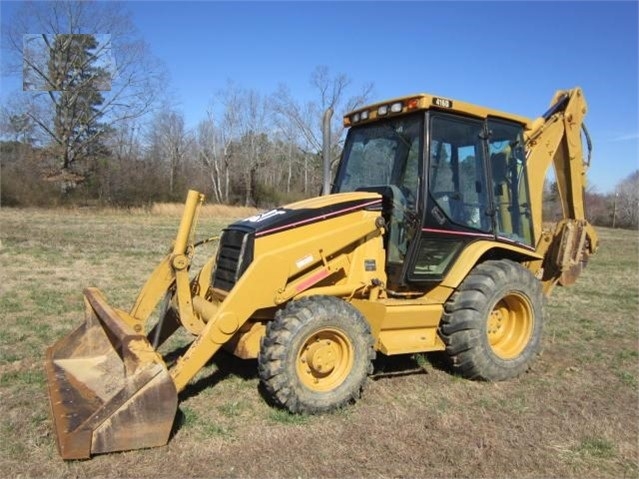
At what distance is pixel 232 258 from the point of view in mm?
5102

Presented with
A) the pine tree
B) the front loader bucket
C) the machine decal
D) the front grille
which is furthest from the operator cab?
the pine tree

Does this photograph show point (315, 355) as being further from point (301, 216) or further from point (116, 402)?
point (116, 402)

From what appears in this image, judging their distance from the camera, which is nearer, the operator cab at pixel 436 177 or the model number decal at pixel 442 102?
the model number decal at pixel 442 102

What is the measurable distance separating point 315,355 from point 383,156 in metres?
2.39

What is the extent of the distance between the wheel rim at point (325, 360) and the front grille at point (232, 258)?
86 centimetres

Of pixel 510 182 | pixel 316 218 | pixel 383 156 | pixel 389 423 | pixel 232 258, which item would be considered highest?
pixel 383 156

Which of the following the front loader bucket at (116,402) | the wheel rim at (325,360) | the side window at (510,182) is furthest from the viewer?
the side window at (510,182)

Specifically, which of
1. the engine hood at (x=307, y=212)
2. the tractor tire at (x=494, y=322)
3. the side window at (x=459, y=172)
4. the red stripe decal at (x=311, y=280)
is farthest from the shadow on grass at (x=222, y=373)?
the side window at (x=459, y=172)

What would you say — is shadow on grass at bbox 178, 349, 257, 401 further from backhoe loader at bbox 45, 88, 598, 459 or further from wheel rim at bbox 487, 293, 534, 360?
wheel rim at bbox 487, 293, 534, 360

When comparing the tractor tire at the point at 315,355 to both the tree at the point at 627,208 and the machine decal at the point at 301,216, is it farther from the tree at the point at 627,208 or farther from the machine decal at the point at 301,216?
the tree at the point at 627,208

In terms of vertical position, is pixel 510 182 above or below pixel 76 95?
below

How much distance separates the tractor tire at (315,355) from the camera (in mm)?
4465

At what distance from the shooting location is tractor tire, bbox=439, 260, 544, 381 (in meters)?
5.58

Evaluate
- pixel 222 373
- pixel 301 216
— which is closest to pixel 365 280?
pixel 301 216
